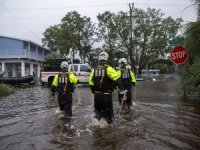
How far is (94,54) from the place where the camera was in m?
59.5

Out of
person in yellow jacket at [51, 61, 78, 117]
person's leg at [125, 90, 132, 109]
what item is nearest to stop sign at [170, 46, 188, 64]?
person's leg at [125, 90, 132, 109]

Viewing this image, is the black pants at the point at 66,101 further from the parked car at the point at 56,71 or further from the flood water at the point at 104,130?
the parked car at the point at 56,71

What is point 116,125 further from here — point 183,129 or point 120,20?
point 120,20

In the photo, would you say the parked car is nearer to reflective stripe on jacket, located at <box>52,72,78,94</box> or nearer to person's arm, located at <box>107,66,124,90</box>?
reflective stripe on jacket, located at <box>52,72,78,94</box>

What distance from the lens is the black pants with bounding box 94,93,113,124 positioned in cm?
935

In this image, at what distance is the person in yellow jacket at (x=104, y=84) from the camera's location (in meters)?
9.19

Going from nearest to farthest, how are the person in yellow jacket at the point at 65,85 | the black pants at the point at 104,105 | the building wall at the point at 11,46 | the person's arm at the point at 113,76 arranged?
the person's arm at the point at 113,76
the black pants at the point at 104,105
the person in yellow jacket at the point at 65,85
the building wall at the point at 11,46

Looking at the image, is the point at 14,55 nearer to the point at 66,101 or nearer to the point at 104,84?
the point at 66,101

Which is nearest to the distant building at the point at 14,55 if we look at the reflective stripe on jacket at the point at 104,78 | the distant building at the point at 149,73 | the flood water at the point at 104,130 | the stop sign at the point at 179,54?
the distant building at the point at 149,73

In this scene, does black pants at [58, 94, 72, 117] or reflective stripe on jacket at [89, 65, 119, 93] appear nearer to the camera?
reflective stripe on jacket at [89, 65, 119, 93]

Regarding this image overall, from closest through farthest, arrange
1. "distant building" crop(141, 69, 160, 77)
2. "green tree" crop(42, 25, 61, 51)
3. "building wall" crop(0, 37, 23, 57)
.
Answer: "building wall" crop(0, 37, 23, 57)
"green tree" crop(42, 25, 61, 51)
"distant building" crop(141, 69, 160, 77)

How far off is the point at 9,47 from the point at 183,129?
→ 133ft

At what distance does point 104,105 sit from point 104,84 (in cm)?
55

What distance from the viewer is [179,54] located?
14.8 metres
